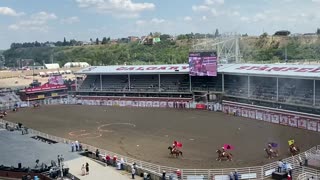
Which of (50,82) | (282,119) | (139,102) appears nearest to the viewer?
(282,119)

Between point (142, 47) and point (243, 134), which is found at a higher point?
point (142, 47)

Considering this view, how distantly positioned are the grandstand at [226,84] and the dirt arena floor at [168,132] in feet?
14.9

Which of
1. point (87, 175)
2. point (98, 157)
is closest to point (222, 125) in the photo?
point (98, 157)

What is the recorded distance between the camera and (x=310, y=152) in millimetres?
28844

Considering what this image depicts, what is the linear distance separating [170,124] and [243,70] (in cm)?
1453

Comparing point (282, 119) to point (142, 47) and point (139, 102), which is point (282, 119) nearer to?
point (139, 102)

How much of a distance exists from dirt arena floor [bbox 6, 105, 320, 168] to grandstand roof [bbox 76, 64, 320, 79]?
6.53 m

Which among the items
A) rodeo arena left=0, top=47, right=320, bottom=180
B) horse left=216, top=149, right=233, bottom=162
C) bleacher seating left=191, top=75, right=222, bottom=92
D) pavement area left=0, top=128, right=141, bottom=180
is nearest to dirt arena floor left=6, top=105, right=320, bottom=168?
rodeo arena left=0, top=47, right=320, bottom=180

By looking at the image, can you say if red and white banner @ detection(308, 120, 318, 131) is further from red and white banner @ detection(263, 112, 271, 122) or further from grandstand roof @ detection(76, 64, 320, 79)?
red and white banner @ detection(263, 112, 271, 122)

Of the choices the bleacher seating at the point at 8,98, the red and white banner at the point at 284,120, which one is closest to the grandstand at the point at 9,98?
the bleacher seating at the point at 8,98

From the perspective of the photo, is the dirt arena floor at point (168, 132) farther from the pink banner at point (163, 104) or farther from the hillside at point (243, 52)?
the hillside at point (243, 52)

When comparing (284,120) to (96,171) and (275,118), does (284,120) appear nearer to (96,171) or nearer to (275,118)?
(275,118)

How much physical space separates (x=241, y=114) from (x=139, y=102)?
17966 millimetres

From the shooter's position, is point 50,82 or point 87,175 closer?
point 87,175
